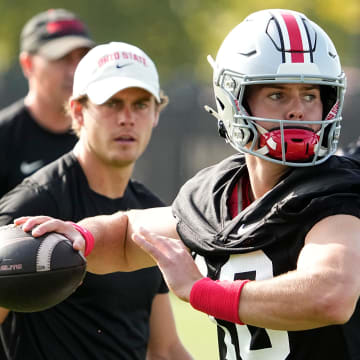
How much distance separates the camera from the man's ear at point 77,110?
5.38 meters

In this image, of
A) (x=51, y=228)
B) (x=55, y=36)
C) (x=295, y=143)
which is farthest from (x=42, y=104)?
(x=295, y=143)

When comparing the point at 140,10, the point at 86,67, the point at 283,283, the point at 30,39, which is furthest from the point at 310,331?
the point at 140,10

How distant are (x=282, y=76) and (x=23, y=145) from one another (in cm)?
347

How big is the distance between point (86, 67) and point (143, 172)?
36.0ft

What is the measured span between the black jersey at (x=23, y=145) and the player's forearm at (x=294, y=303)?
3.36 m

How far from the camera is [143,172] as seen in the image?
16297 millimetres

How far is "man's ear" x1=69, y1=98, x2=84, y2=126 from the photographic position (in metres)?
5.38

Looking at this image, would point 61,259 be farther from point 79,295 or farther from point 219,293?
point 79,295

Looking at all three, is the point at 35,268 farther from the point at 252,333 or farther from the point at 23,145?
the point at 23,145

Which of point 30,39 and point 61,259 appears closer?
point 61,259

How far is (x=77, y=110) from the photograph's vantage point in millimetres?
5387

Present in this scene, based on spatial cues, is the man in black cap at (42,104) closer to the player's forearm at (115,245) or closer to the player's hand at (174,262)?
the player's forearm at (115,245)

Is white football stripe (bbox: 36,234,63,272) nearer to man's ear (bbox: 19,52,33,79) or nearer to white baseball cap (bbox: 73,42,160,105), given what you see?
white baseball cap (bbox: 73,42,160,105)

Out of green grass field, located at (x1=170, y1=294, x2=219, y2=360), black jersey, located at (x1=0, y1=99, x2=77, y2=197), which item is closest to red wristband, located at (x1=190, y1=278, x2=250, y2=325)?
black jersey, located at (x1=0, y1=99, x2=77, y2=197)
